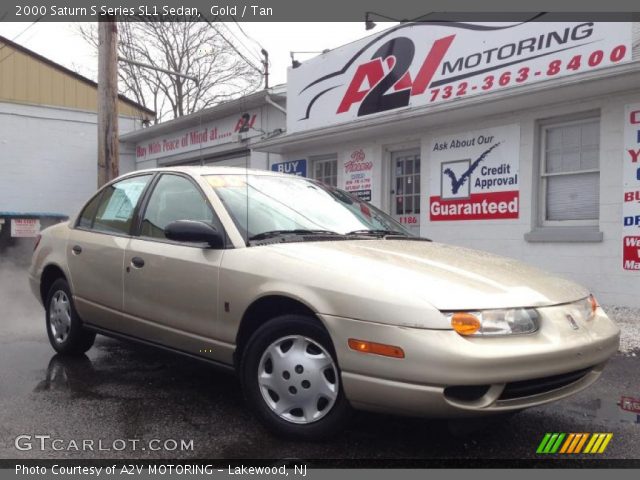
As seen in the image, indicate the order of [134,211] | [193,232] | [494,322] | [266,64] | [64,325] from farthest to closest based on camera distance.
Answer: [266,64], [64,325], [134,211], [193,232], [494,322]

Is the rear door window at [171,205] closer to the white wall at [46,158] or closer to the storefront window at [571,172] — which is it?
the storefront window at [571,172]

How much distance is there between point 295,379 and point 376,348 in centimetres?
55

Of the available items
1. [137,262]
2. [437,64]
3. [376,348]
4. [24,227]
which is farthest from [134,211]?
[24,227]

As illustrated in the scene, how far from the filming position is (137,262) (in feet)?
14.0

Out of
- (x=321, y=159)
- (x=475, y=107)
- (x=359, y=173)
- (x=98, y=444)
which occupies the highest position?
(x=475, y=107)

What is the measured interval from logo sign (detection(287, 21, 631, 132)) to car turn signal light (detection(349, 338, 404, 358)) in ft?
19.0

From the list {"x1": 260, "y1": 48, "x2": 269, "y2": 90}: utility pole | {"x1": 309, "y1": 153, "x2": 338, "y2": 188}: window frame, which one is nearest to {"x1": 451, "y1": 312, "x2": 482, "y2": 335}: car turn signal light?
{"x1": 309, "y1": 153, "x2": 338, "y2": 188}: window frame

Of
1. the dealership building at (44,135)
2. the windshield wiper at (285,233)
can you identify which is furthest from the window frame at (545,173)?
the dealership building at (44,135)

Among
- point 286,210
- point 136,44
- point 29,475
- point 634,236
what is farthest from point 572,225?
point 136,44

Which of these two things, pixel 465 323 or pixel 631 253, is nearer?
pixel 465 323

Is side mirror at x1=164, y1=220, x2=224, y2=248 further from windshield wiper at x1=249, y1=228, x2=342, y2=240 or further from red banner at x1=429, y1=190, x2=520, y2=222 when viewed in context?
red banner at x1=429, y1=190, x2=520, y2=222

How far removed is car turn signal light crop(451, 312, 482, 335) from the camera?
2.83 m

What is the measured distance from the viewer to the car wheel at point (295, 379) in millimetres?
3141

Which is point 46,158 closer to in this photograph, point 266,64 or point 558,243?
point 266,64
